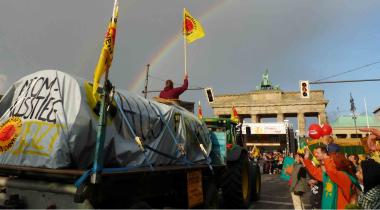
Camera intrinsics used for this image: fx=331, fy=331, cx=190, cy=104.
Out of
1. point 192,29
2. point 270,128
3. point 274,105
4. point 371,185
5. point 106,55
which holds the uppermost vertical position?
point 274,105

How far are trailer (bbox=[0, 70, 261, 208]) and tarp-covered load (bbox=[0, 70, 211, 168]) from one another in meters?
0.01

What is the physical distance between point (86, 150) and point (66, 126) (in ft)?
1.39

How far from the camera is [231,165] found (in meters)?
9.49

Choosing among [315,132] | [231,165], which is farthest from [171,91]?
[315,132]

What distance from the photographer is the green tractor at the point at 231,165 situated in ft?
28.6

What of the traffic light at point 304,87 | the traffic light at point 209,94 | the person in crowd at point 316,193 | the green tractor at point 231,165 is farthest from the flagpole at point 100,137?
the traffic light at point 209,94

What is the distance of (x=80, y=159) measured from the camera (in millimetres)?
4523

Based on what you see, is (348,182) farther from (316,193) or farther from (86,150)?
(86,150)

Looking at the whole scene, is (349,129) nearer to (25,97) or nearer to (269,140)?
(269,140)

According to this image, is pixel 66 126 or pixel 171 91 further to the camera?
pixel 171 91

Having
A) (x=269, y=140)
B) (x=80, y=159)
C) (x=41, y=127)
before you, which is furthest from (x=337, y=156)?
(x=269, y=140)

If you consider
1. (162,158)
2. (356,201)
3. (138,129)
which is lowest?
(356,201)

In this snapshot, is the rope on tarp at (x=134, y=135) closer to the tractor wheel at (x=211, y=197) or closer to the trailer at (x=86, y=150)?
the trailer at (x=86, y=150)

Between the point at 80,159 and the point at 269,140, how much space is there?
1388 inches
